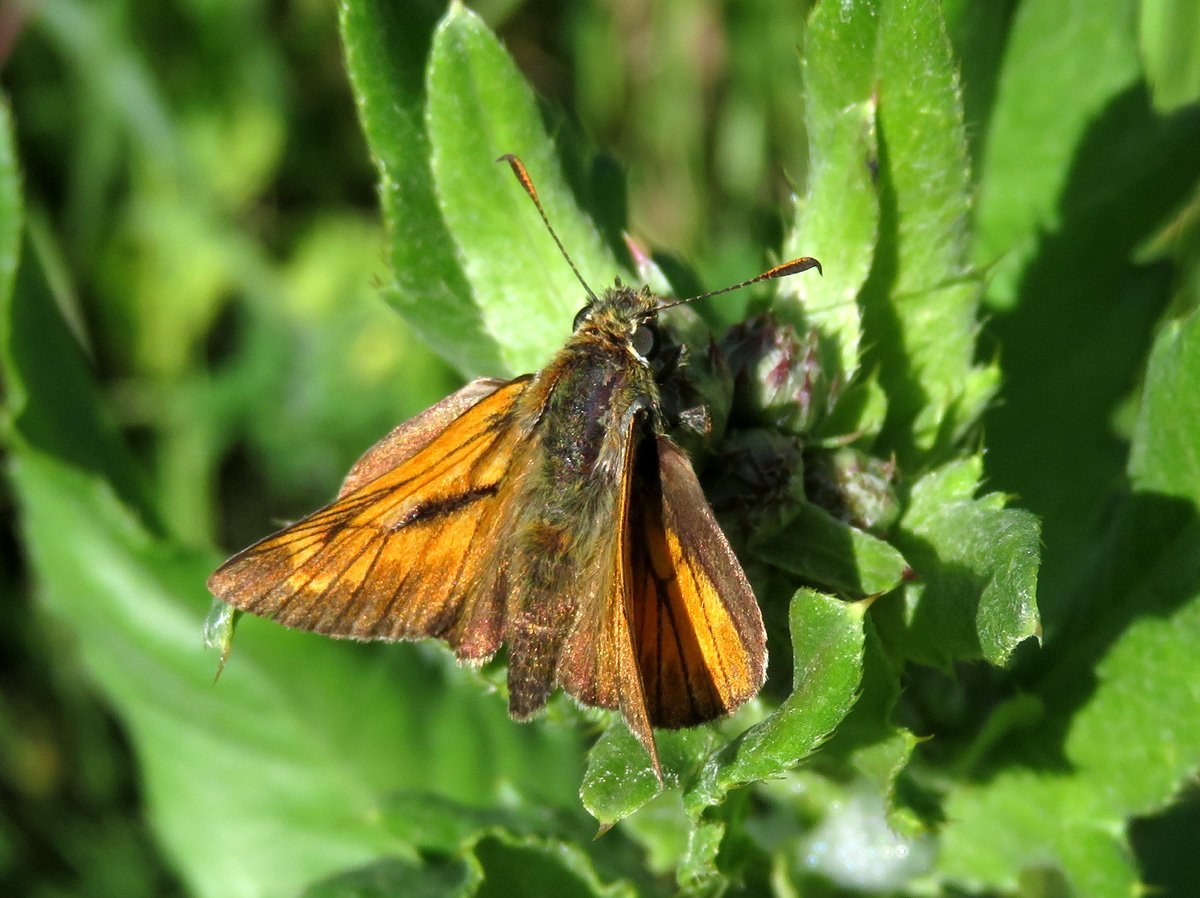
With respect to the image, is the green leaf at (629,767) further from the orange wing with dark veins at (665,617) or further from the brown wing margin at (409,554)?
the brown wing margin at (409,554)

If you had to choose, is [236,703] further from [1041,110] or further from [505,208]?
[1041,110]

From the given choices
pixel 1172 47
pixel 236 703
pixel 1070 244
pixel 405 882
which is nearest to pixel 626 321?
pixel 405 882

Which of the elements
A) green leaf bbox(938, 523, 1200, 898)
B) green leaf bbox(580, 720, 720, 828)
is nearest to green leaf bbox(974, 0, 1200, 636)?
green leaf bbox(938, 523, 1200, 898)

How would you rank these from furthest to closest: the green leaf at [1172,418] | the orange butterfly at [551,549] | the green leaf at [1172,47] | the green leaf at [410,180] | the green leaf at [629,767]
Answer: the green leaf at [1172,47] < the green leaf at [410,180] < the green leaf at [1172,418] < the orange butterfly at [551,549] < the green leaf at [629,767]

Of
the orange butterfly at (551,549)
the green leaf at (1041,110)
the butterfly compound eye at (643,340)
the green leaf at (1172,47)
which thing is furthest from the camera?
the green leaf at (1172,47)

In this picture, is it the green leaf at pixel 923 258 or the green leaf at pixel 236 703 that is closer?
the green leaf at pixel 923 258

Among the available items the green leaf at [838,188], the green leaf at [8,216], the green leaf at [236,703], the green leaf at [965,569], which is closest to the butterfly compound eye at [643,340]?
the green leaf at [838,188]

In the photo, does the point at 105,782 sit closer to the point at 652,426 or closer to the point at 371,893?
the point at 371,893
